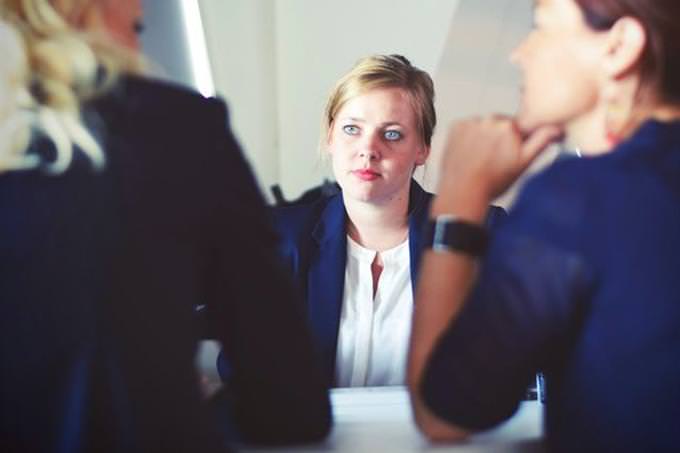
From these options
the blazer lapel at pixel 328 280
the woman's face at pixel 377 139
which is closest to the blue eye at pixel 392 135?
the woman's face at pixel 377 139

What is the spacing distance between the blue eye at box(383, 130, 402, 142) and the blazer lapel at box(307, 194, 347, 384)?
0.11 m

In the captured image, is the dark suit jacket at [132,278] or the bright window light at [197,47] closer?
the dark suit jacket at [132,278]

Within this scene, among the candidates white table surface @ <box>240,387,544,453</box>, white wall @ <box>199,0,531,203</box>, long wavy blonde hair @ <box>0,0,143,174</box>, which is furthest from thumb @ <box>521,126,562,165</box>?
long wavy blonde hair @ <box>0,0,143,174</box>

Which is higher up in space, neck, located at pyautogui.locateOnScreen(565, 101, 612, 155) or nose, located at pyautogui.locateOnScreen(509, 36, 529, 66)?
nose, located at pyautogui.locateOnScreen(509, 36, 529, 66)

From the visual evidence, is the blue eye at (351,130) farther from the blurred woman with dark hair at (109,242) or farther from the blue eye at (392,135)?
the blurred woman with dark hair at (109,242)

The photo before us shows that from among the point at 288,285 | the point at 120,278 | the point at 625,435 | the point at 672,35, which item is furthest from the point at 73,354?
the point at 672,35

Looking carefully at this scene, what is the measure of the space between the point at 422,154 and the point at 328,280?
0.19 meters

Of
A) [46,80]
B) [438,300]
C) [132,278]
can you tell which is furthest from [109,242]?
[438,300]

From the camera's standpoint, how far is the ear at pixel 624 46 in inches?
21.9

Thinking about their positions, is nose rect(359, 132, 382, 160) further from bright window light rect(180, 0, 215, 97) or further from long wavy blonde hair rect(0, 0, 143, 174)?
long wavy blonde hair rect(0, 0, 143, 174)

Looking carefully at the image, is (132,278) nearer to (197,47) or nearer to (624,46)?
(197,47)

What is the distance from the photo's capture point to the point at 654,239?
1.64 feet

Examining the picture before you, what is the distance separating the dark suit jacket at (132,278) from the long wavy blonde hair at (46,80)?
0.01 metres

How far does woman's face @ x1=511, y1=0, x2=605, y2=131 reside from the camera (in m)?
0.58
